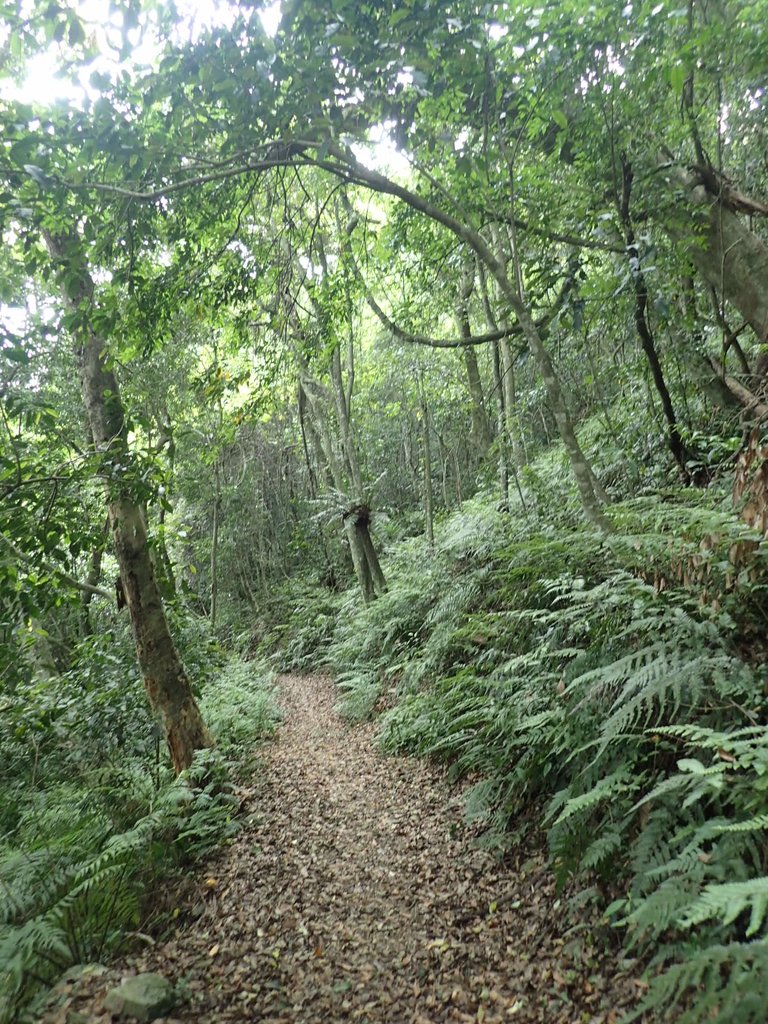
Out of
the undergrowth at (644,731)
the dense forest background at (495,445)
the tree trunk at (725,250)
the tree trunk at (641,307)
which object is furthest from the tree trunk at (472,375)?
the undergrowth at (644,731)

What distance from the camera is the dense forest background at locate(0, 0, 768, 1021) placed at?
321 centimetres

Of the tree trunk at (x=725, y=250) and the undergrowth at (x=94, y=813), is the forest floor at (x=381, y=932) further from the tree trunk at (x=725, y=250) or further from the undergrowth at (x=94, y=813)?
the tree trunk at (x=725, y=250)

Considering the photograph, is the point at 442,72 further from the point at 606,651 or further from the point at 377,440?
the point at 377,440

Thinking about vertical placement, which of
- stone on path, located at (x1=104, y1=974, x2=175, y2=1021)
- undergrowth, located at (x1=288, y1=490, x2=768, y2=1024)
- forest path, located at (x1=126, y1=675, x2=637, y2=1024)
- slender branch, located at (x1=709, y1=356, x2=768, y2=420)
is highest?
slender branch, located at (x1=709, y1=356, x2=768, y2=420)

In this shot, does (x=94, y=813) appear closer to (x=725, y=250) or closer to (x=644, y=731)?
(x=644, y=731)

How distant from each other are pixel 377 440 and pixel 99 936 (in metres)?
17.4

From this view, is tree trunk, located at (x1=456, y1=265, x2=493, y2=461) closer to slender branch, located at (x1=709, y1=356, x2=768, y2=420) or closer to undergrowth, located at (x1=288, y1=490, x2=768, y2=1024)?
slender branch, located at (x1=709, y1=356, x2=768, y2=420)

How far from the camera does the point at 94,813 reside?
17.6 feet

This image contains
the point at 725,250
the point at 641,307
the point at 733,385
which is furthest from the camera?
the point at 733,385

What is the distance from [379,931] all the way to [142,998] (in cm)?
139

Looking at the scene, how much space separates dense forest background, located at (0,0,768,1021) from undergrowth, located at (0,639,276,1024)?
4 cm

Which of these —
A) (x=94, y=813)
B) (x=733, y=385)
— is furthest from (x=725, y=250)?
(x=94, y=813)

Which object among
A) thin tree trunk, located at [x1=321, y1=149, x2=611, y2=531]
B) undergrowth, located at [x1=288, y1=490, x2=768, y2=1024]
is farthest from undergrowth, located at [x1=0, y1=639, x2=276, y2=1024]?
thin tree trunk, located at [x1=321, y1=149, x2=611, y2=531]

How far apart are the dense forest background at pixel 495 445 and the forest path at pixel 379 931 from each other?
13.1 inches
